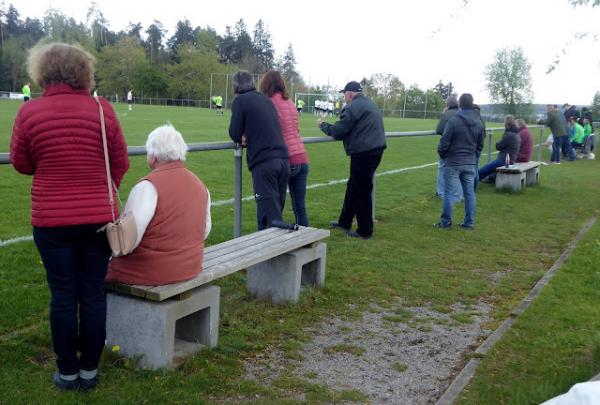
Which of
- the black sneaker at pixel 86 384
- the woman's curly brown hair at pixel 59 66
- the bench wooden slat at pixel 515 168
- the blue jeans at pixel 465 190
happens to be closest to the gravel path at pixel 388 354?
the black sneaker at pixel 86 384

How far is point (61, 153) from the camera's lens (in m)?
3.08

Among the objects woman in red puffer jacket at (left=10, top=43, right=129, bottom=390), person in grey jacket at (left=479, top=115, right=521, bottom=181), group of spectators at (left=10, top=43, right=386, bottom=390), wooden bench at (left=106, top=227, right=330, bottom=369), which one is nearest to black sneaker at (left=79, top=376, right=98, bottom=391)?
group of spectators at (left=10, top=43, right=386, bottom=390)

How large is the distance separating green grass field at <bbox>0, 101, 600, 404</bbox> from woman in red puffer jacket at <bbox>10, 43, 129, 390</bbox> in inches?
22.4

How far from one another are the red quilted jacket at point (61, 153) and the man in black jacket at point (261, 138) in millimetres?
2344

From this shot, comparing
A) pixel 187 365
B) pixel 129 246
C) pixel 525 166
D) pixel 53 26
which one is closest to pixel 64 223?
pixel 129 246

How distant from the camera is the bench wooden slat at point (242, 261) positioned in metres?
3.58

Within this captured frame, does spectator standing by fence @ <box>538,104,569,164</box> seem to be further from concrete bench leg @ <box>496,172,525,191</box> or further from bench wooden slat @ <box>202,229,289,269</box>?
bench wooden slat @ <box>202,229,289,269</box>

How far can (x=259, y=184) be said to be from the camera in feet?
18.5

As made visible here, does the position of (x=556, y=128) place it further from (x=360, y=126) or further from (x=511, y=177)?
(x=360, y=126)

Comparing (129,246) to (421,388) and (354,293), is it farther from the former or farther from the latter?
(354,293)

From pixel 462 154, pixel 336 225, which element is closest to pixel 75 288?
pixel 336 225

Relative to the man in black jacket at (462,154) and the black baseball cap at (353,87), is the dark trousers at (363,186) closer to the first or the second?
the black baseball cap at (353,87)

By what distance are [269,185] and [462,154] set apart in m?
3.73

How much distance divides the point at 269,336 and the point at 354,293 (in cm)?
127
